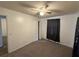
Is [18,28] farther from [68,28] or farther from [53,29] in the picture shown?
[68,28]

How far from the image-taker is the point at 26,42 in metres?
5.50

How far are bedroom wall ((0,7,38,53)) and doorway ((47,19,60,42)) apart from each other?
51.6 inches

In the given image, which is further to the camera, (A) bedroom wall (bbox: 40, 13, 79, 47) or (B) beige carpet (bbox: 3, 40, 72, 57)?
(A) bedroom wall (bbox: 40, 13, 79, 47)

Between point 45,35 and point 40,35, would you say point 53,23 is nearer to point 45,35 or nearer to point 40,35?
point 45,35

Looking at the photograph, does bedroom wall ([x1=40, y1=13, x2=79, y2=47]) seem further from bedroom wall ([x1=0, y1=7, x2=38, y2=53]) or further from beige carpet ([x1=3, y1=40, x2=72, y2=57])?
bedroom wall ([x1=0, y1=7, x2=38, y2=53])

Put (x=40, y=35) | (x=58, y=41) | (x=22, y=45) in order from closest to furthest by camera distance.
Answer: (x=22, y=45)
(x=58, y=41)
(x=40, y=35)

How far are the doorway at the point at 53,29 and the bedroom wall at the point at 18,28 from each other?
131cm

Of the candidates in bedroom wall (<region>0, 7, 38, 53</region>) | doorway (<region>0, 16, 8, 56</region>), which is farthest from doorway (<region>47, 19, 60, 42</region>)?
doorway (<region>0, 16, 8, 56</region>)

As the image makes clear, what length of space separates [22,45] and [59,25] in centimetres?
275

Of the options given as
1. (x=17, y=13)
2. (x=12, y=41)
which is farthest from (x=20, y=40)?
(x=17, y=13)

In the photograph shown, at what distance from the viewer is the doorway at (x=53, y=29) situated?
19.4 ft

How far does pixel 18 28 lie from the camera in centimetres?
468

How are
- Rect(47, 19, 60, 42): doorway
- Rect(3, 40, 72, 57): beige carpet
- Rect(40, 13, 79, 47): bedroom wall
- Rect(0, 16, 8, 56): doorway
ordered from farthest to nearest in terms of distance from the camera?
Rect(47, 19, 60, 42): doorway, Rect(40, 13, 79, 47): bedroom wall, Rect(0, 16, 8, 56): doorway, Rect(3, 40, 72, 57): beige carpet

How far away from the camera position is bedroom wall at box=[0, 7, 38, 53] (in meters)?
4.07
